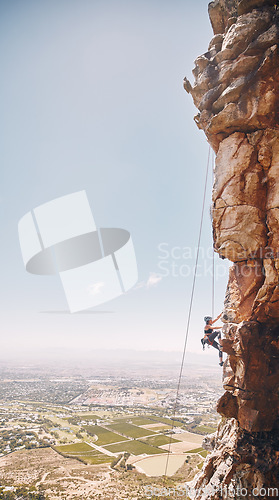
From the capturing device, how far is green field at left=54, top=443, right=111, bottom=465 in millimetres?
44250

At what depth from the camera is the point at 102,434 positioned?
59969 mm

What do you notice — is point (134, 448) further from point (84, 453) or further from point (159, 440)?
point (84, 453)

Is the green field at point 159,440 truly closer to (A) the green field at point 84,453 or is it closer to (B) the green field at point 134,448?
(B) the green field at point 134,448

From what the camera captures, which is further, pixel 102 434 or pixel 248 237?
pixel 102 434

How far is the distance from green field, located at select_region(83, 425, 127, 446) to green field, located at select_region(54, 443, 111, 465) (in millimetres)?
4078

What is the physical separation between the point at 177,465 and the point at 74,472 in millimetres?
16211

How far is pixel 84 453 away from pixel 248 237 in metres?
57.0

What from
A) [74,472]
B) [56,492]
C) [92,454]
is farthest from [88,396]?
[56,492]

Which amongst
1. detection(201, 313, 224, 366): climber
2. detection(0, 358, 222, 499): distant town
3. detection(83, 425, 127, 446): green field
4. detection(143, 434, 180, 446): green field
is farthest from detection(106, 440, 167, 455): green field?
detection(201, 313, 224, 366): climber

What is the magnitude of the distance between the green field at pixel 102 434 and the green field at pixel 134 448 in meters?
2.99

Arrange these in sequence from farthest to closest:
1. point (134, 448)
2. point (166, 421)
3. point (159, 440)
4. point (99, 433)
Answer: point (166, 421)
point (99, 433)
point (159, 440)
point (134, 448)

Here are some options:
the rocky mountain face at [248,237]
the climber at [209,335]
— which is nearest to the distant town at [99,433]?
the climber at [209,335]

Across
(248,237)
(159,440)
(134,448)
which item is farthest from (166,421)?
(248,237)

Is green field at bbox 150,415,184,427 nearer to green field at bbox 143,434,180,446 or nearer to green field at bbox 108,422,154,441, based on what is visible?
green field at bbox 108,422,154,441
